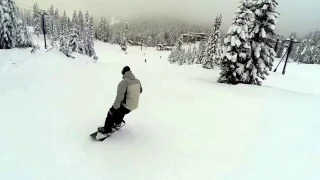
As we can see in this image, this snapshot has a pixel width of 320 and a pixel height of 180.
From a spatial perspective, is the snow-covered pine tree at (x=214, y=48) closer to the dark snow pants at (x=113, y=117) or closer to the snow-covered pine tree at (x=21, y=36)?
the snow-covered pine tree at (x=21, y=36)

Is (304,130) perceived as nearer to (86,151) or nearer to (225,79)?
(86,151)

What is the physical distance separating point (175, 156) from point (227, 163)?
126cm

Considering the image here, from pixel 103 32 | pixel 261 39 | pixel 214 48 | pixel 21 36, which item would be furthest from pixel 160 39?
pixel 261 39

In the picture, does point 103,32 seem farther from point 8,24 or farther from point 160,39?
point 8,24

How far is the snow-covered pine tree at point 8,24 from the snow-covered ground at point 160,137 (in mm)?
15357

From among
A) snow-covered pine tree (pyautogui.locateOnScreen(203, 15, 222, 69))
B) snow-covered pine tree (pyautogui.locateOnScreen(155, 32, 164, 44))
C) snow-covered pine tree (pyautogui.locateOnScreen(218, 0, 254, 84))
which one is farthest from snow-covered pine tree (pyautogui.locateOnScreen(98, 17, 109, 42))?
snow-covered pine tree (pyautogui.locateOnScreen(218, 0, 254, 84))

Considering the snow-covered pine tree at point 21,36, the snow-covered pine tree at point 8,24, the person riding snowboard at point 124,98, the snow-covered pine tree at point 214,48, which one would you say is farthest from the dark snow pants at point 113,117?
the snow-covered pine tree at point 214,48

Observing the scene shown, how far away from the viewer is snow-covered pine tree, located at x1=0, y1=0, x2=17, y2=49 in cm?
2094

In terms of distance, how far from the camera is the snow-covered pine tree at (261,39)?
1513 cm

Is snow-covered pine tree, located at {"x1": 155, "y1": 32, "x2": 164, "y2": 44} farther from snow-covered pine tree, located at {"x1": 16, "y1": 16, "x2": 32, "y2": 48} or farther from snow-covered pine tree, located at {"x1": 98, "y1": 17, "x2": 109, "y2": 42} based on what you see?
snow-covered pine tree, located at {"x1": 16, "y1": 16, "x2": 32, "y2": 48}

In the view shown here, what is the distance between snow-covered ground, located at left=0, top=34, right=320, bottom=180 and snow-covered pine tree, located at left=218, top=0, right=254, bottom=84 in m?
6.28

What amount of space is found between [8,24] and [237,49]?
2455cm

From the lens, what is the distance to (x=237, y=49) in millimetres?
15727

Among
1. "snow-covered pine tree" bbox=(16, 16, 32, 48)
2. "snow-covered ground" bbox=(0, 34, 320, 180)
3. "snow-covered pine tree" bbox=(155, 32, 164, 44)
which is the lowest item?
"snow-covered ground" bbox=(0, 34, 320, 180)
